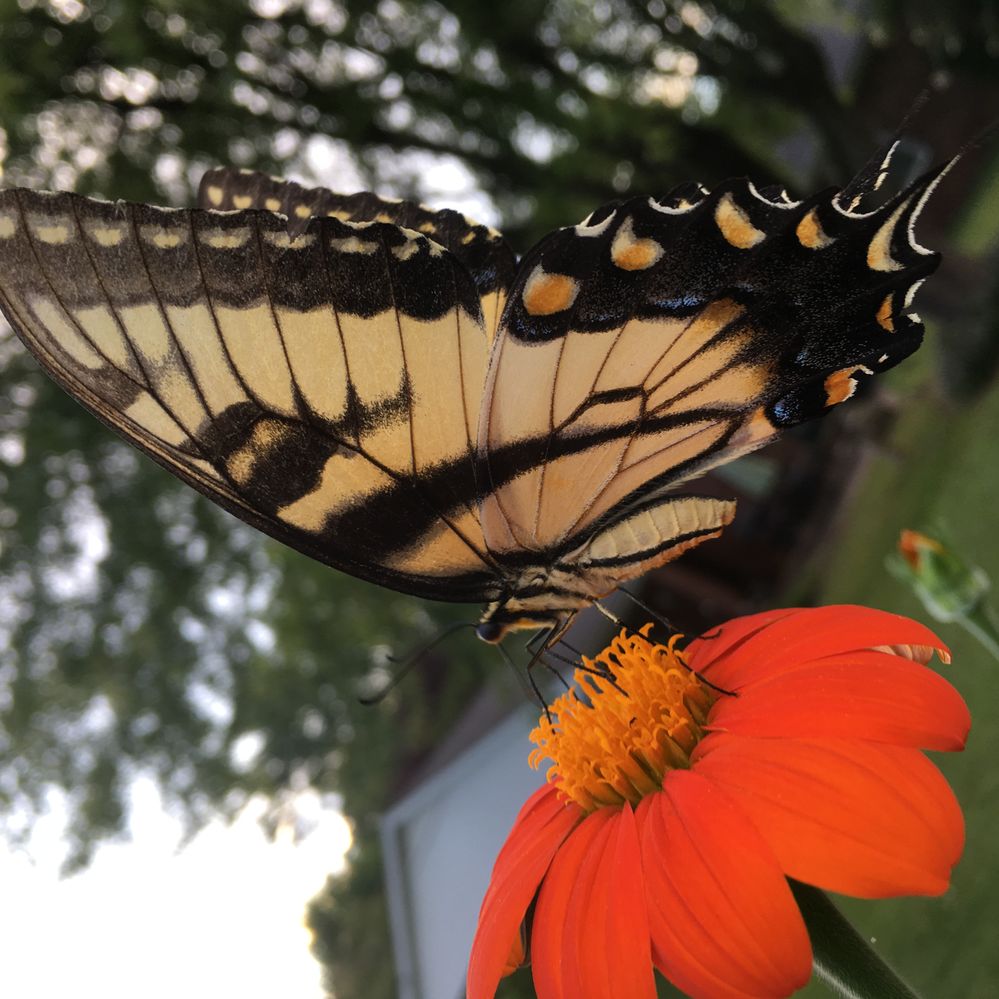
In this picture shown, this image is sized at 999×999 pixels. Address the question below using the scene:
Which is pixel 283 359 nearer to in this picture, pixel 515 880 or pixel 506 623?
pixel 506 623

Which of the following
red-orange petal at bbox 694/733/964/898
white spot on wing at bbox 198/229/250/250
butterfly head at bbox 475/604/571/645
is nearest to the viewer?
red-orange petal at bbox 694/733/964/898

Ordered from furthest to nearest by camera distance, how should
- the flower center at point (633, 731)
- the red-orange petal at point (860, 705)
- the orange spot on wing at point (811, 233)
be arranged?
the orange spot on wing at point (811, 233) < the flower center at point (633, 731) < the red-orange petal at point (860, 705)

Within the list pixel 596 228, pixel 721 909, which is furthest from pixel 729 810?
pixel 596 228

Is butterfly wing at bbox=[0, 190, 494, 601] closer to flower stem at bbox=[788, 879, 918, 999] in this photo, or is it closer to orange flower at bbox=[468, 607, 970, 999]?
orange flower at bbox=[468, 607, 970, 999]

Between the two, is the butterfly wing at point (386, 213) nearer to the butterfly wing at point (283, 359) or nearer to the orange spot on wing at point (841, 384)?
the butterfly wing at point (283, 359)

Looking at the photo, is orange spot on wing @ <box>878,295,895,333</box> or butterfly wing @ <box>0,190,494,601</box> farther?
butterfly wing @ <box>0,190,494,601</box>

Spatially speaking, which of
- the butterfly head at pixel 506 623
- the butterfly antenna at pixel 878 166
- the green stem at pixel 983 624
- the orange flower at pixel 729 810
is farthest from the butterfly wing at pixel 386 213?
the green stem at pixel 983 624

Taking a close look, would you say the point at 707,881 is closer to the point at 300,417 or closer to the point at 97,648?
the point at 300,417

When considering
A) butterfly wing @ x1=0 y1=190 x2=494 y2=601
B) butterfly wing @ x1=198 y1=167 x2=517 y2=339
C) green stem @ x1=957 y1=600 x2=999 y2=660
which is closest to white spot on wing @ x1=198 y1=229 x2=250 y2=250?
butterfly wing @ x1=0 y1=190 x2=494 y2=601
